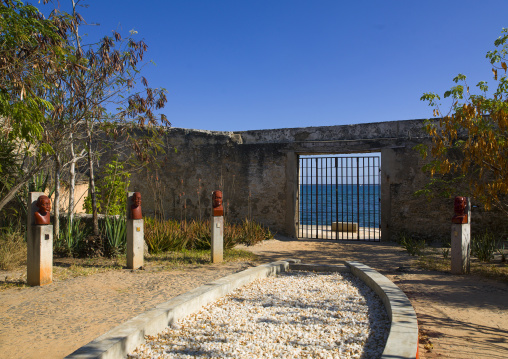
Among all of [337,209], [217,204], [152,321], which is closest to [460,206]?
[217,204]

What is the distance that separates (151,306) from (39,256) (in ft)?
5.95

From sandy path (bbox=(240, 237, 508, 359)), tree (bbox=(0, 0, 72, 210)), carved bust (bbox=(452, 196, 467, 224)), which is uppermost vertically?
tree (bbox=(0, 0, 72, 210))

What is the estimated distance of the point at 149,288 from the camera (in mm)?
4645

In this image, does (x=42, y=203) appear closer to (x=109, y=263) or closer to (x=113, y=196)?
(x=109, y=263)

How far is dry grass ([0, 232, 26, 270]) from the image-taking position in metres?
5.58

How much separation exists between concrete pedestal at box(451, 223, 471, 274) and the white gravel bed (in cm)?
183

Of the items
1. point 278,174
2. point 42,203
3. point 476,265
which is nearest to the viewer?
point 42,203

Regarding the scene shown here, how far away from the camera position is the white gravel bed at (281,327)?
2836 millimetres

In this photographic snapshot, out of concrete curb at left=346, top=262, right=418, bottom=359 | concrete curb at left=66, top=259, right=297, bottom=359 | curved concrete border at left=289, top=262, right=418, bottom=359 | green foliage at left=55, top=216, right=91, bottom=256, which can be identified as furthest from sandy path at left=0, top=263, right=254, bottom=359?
concrete curb at left=346, top=262, right=418, bottom=359

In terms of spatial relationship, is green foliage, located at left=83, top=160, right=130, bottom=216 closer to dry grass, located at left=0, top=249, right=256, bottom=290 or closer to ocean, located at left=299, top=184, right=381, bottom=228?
dry grass, located at left=0, top=249, right=256, bottom=290

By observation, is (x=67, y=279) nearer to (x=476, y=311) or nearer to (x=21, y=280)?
(x=21, y=280)

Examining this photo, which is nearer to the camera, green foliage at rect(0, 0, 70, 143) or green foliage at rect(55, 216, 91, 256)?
green foliage at rect(0, 0, 70, 143)

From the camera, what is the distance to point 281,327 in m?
3.34

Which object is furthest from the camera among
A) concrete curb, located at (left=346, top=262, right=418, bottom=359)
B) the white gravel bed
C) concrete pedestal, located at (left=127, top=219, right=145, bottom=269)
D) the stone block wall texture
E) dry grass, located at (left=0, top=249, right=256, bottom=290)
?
the stone block wall texture
